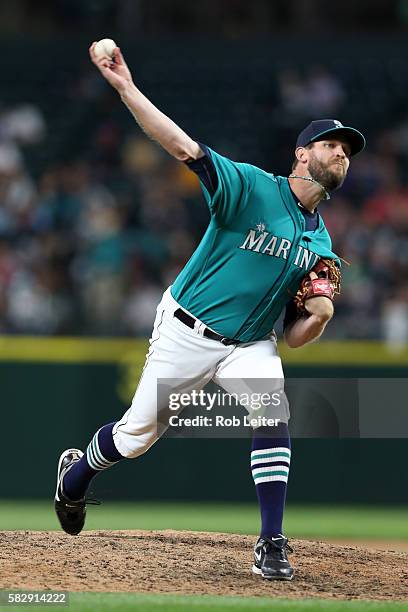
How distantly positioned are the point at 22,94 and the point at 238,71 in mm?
2888

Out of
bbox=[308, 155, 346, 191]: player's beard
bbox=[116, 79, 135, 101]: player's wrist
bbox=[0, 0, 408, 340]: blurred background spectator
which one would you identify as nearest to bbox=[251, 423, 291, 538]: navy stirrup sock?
bbox=[308, 155, 346, 191]: player's beard

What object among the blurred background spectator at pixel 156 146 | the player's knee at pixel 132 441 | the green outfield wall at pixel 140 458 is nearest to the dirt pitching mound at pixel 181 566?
the player's knee at pixel 132 441

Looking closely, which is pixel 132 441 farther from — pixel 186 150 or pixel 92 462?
pixel 186 150

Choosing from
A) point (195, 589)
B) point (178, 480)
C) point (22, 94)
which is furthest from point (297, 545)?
point (22, 94)

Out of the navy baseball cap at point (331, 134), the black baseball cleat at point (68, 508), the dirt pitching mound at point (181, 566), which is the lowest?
the dirt pitching mound at point (181, 566)

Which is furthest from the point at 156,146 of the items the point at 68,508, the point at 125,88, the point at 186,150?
the point at 125,88

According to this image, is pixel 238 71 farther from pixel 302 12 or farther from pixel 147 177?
pixel 147 177

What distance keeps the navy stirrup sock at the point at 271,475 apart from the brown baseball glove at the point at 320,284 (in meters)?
0.60

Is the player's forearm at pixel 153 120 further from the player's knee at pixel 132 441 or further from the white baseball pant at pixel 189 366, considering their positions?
the player's knee at pixel 132 441

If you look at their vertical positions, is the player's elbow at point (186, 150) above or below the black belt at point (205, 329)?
above

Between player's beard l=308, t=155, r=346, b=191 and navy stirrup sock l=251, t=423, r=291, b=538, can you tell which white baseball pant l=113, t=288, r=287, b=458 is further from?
player's beard l=308, t=155, r=346, b=191

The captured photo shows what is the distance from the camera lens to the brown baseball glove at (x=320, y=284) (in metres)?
5.16

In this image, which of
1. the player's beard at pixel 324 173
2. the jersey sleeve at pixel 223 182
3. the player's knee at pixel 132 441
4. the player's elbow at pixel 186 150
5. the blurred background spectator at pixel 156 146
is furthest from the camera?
the blurred background spectator at pixel 156 146

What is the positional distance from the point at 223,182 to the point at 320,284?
66 centimetres
